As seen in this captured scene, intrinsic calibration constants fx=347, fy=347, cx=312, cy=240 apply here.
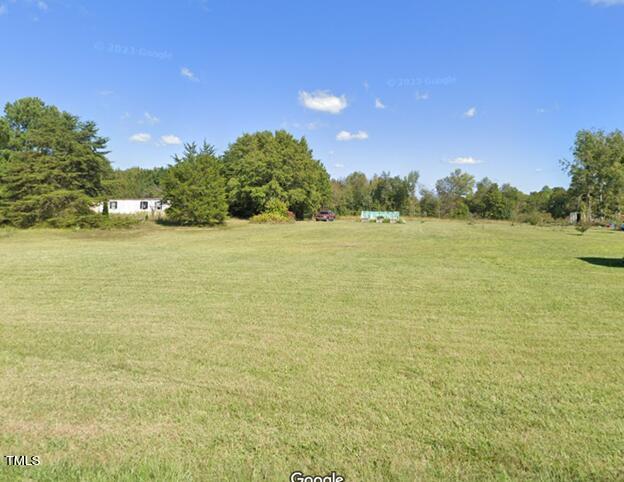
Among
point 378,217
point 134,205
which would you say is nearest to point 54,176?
point 134,205

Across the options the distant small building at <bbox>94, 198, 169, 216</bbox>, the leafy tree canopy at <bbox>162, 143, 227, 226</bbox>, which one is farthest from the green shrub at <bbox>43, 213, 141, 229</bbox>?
the distant small building at <bbox>94, 198, 169, 216</bbox>

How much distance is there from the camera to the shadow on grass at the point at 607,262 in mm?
9651

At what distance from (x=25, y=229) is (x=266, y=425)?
2890 cm

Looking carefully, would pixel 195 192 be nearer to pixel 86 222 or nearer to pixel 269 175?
pixel 86 222

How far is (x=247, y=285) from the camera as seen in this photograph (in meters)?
7.19

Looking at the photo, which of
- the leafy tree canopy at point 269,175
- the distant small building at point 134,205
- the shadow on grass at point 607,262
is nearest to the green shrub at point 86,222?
the leafy tree canopy at point 269,175

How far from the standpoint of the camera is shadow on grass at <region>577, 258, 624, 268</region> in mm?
9651

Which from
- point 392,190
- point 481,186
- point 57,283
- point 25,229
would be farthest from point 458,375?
point 481,186

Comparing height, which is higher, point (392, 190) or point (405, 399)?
point (392, 190)

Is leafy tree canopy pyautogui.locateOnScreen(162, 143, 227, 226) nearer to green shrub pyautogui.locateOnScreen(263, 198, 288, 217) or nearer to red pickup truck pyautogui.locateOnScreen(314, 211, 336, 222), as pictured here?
green shrub pyautogui.locateOnScreen(263, 198, 288, 217)

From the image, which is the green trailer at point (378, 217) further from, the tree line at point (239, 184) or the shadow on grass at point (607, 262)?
the shadow on grass at point (607, 262)

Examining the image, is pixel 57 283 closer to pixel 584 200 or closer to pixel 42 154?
pixel 42 154

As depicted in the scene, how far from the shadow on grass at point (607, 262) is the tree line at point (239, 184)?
79.8 ft

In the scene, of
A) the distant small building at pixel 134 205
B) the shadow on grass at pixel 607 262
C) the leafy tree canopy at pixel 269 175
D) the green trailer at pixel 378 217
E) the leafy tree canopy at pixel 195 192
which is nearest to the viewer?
the shadow on grass at pixel 607 262
